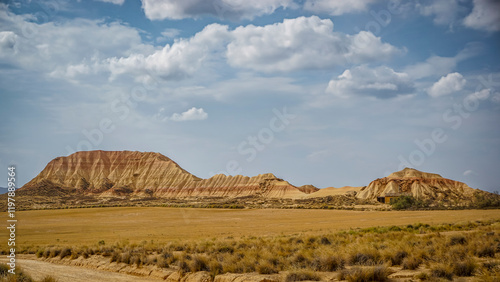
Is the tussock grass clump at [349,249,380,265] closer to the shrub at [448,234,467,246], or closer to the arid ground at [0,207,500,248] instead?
the shrub at [448,234,467,246]

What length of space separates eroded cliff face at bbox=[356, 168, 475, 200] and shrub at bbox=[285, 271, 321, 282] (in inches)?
3345

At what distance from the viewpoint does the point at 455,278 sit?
10.6 meters

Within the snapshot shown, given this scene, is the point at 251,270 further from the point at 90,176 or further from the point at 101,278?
the point at 90,176

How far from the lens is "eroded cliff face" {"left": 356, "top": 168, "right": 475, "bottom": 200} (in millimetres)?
91875

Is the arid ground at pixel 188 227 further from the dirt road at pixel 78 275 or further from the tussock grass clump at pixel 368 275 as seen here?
the tussock grass clump at pixel 368 275

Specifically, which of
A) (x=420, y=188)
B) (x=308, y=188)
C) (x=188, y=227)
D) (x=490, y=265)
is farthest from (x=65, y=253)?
(x=308, y=188)

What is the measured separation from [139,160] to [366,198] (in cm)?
9574

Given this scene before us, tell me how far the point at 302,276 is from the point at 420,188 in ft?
303

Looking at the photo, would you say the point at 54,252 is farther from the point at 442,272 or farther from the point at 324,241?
the point at 442,272

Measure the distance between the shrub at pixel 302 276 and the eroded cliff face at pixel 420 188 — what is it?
8498 centimetres

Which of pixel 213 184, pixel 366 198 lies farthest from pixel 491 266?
pixel 213 184

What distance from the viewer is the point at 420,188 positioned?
311ft

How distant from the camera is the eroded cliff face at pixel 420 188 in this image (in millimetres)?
91875

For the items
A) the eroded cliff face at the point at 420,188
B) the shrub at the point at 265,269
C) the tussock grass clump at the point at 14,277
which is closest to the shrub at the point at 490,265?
the shrub at the point at 265,269
